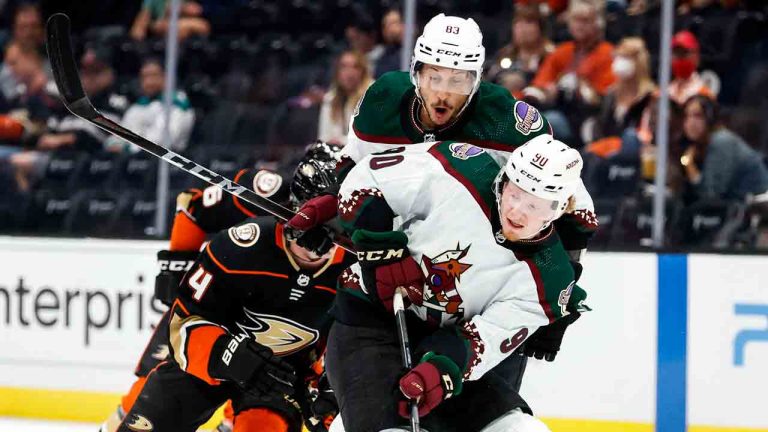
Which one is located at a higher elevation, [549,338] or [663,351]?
[549,338]

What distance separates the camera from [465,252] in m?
2.69

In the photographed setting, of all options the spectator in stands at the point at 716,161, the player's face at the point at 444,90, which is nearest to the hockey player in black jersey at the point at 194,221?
the player's face at the point at 444,90

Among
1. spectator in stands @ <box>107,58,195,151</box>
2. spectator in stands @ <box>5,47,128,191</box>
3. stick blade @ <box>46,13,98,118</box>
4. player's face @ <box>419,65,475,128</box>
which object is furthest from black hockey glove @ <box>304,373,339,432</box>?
spectator in stands @ <box>5,47,128,191</box>

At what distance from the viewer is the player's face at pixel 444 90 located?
2988 mm

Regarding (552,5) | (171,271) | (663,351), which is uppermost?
(552,5)

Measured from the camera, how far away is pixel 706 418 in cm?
455

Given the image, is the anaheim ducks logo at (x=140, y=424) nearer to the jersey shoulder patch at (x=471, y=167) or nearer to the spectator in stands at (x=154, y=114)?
the jersey shoulder patch at (x=471, y=167)

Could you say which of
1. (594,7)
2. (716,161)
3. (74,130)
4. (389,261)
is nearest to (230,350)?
(389,261)

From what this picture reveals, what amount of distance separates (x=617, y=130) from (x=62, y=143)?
101 inches

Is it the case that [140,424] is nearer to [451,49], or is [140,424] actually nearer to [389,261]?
[389,261]

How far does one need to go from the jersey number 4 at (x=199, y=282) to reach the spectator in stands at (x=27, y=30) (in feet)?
11.9

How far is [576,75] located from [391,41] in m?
0.91

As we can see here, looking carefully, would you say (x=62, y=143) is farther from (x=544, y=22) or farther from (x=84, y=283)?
(x=544, y=22)

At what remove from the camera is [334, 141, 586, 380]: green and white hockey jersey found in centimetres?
268
